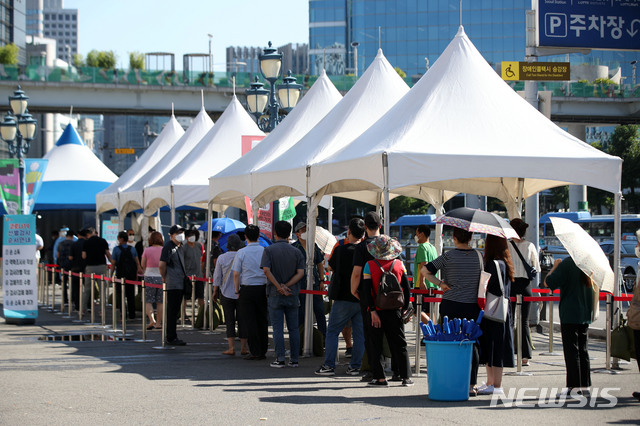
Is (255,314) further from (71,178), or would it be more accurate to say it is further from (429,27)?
(429,27)

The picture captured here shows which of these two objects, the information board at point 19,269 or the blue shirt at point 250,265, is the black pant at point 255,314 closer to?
the blue shirt at point 250,265

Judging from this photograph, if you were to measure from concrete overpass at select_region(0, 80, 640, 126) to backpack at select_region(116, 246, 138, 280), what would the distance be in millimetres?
32406

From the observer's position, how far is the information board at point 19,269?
1917cm

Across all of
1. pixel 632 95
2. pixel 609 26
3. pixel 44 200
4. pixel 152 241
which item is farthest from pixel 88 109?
pixel 609 26

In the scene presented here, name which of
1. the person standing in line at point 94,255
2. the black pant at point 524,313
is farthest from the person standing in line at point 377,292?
the person standing in line at point 94,255

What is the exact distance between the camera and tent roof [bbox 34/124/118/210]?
32406mm

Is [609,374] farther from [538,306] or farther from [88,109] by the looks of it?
[88,109]

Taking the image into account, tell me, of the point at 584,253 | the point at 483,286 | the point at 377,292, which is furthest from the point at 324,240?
the point at 584,253

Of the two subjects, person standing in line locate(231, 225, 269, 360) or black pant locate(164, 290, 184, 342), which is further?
black pant locate(164, 290, 184, 342)

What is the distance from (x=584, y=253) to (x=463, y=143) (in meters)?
2.79

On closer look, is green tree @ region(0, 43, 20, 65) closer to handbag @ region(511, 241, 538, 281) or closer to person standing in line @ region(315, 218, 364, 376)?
person standing in line @ region(315, 218, 364, 376)

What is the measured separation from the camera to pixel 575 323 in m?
9.89

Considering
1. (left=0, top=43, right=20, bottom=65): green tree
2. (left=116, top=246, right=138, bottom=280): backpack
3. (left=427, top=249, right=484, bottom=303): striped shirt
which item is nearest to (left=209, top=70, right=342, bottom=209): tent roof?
(left=116, top=246, right=138, bottom=280): backpack

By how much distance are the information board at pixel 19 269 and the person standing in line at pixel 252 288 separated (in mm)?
7511
